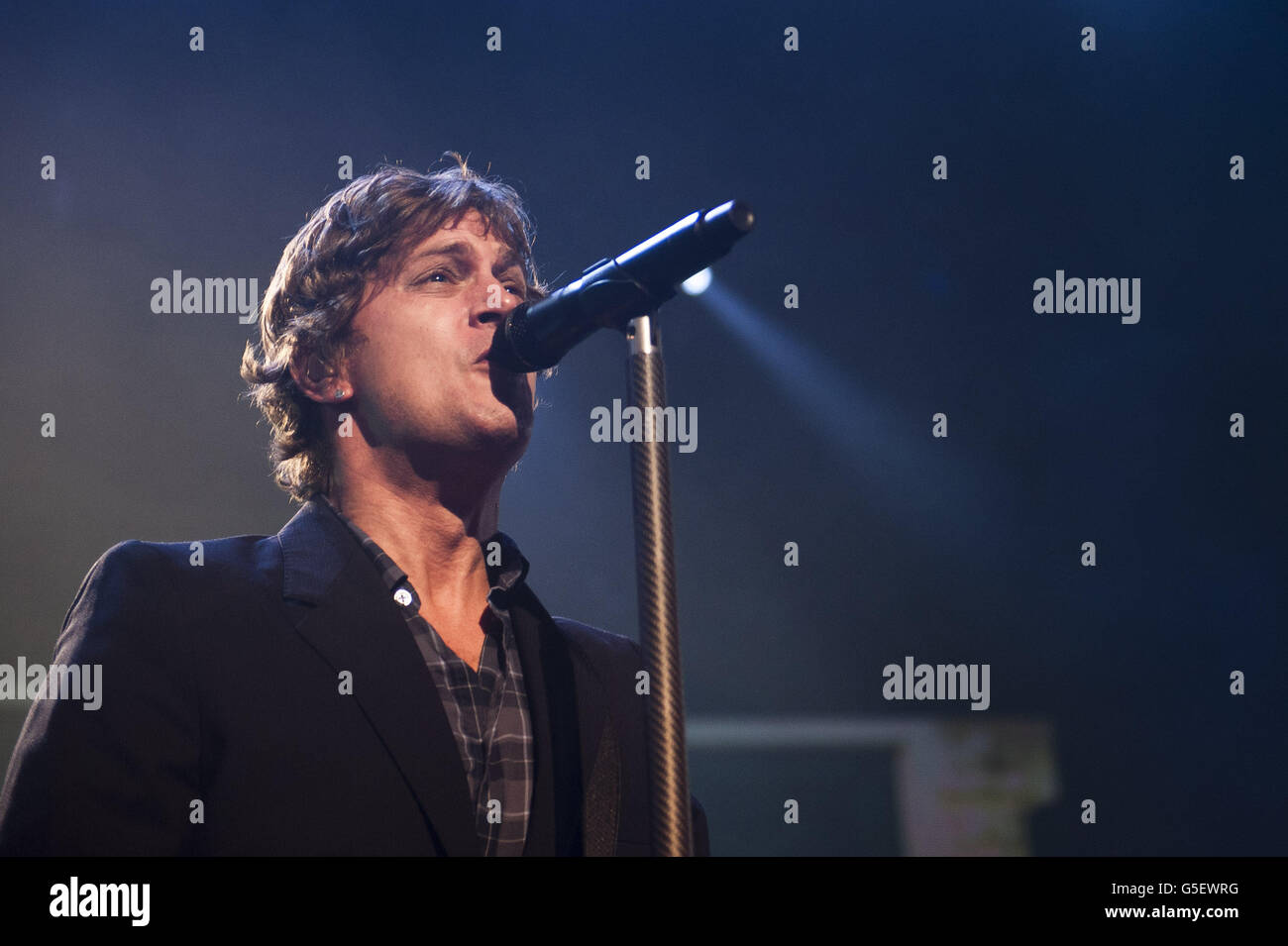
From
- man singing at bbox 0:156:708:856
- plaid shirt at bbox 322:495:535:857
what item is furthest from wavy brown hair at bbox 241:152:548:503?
plaid shirt at bbox 322:495:535:857

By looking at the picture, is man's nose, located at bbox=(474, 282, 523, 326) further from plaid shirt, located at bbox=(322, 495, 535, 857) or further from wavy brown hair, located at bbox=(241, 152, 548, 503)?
plaid shirt, located at bbox=(322, 495, 535, 857)

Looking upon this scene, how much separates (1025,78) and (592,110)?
1288mm

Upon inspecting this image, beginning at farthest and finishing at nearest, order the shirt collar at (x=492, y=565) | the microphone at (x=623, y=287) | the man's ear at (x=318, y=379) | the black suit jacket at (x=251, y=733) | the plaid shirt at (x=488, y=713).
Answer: the man's ear at (x=318, y=379)
the shirt collar at (x=492, y=565)
the plaid shirt at (x=488, y=713)
the black suit jacket at (x=251, y=733)
the microphone at (x=623, y=287)

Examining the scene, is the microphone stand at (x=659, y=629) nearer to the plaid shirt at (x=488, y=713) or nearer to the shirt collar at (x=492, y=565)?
the plaid shirt at (x=488, y=713)

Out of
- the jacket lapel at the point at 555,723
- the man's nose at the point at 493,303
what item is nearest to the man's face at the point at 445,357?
the man's nose at the point at 493,303

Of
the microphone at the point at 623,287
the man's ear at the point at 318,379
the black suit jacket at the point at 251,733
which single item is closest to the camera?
the microphone at the point at 623,287

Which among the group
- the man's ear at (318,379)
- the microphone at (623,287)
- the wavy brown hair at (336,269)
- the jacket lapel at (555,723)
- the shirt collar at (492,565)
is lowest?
the jacket lapel at (555,723)

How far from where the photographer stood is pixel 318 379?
1.89 m

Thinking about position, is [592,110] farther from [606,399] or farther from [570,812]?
[570,812]

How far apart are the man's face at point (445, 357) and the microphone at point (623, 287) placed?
0.22m

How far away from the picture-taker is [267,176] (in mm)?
2543

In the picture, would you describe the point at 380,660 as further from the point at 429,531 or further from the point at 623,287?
the point at 623,287

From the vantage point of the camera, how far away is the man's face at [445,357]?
1.57 m
